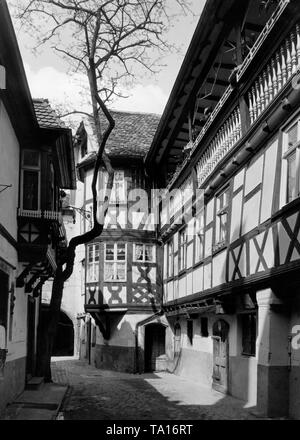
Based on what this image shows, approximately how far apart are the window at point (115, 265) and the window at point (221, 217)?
9.97 m

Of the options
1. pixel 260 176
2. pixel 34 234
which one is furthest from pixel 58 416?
pixel 260 176

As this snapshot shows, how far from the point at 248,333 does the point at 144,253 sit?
11.8 m

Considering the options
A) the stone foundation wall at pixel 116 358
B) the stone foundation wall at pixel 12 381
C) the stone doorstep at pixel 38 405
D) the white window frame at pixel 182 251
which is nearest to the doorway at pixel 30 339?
the stone doorstep at pixel 38 405

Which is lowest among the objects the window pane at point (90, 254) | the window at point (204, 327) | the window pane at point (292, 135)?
the window at point (204, 327)

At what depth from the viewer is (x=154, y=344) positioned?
2397 cm

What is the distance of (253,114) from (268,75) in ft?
3.66

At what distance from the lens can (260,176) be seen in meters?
11.2

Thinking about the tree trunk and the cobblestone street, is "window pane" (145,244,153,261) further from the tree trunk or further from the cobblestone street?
the tree trunk

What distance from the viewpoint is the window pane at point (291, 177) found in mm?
9580

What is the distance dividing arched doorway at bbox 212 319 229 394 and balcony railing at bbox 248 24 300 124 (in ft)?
17.9

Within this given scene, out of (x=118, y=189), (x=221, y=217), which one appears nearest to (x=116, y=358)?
(x=118, y=189)

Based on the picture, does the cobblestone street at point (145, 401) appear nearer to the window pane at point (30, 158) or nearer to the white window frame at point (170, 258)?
the white window frame at point (170, 258)

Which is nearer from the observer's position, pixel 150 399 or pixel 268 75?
pixel 268 75
